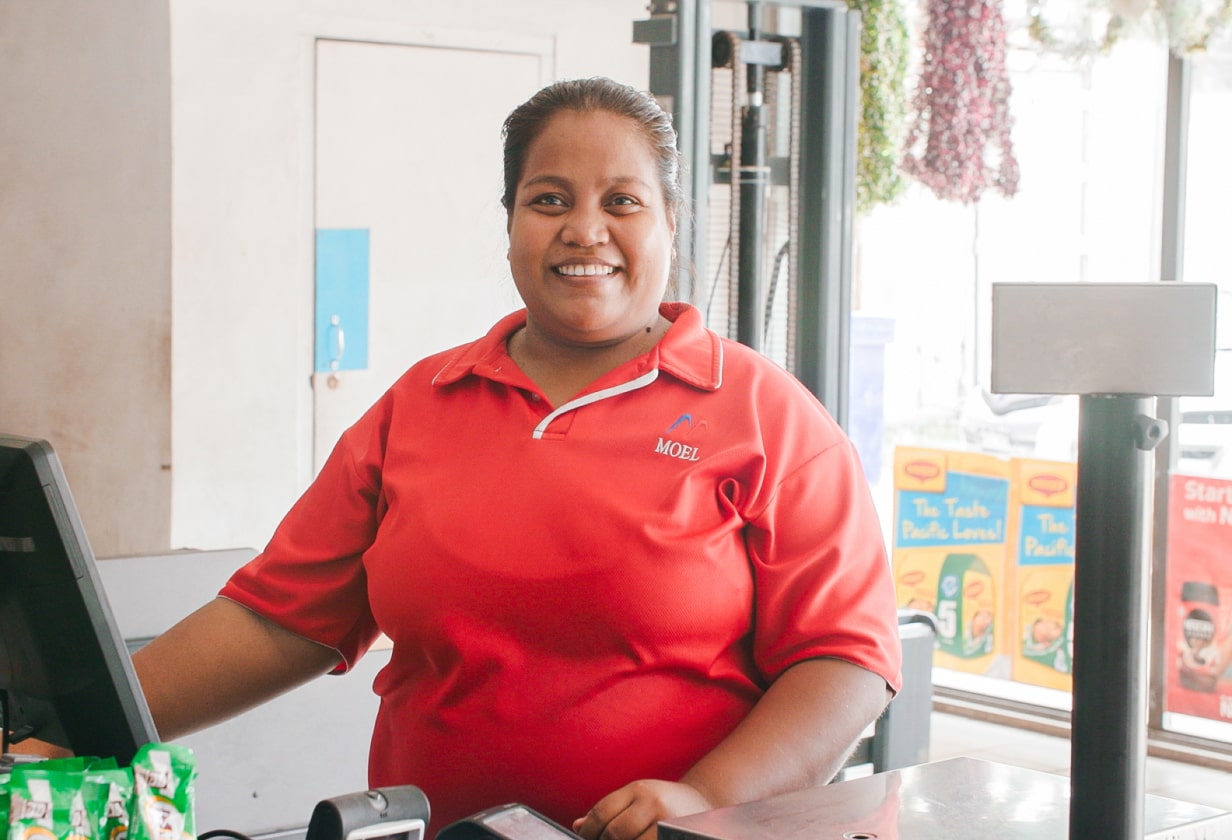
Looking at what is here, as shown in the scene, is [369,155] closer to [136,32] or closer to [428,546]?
[136,32]

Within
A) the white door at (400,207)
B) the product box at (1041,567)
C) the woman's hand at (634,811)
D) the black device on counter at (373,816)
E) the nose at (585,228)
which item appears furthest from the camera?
the product box at (1041,567)

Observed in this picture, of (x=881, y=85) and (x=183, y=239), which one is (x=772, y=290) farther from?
(x=183, y=239)

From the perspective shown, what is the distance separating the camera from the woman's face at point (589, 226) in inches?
57.0

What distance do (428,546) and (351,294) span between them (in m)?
2.97

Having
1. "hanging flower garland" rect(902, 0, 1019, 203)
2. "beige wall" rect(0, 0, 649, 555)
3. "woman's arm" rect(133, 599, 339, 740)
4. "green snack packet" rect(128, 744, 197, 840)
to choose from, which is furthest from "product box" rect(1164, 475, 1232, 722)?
"green snack packet" rect(128, 744, 197, 840)

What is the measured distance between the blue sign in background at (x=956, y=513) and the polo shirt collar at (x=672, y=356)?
3493 mm

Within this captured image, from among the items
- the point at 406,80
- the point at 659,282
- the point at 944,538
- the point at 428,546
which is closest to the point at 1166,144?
the point at 944,538

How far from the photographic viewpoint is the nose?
1.43 metres

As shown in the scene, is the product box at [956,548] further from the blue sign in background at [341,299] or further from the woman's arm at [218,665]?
the woman's arm at [218,665]

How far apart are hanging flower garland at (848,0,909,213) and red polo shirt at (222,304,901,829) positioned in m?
3.23

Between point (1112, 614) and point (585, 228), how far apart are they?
0.81 m

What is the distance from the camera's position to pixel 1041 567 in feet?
15.6

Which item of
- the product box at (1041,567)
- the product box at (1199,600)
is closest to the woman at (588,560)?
the product box at (1199,600)

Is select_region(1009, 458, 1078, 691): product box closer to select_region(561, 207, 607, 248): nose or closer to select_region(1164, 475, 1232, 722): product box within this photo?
select_region(1164, 475, 1232, 722): product box
